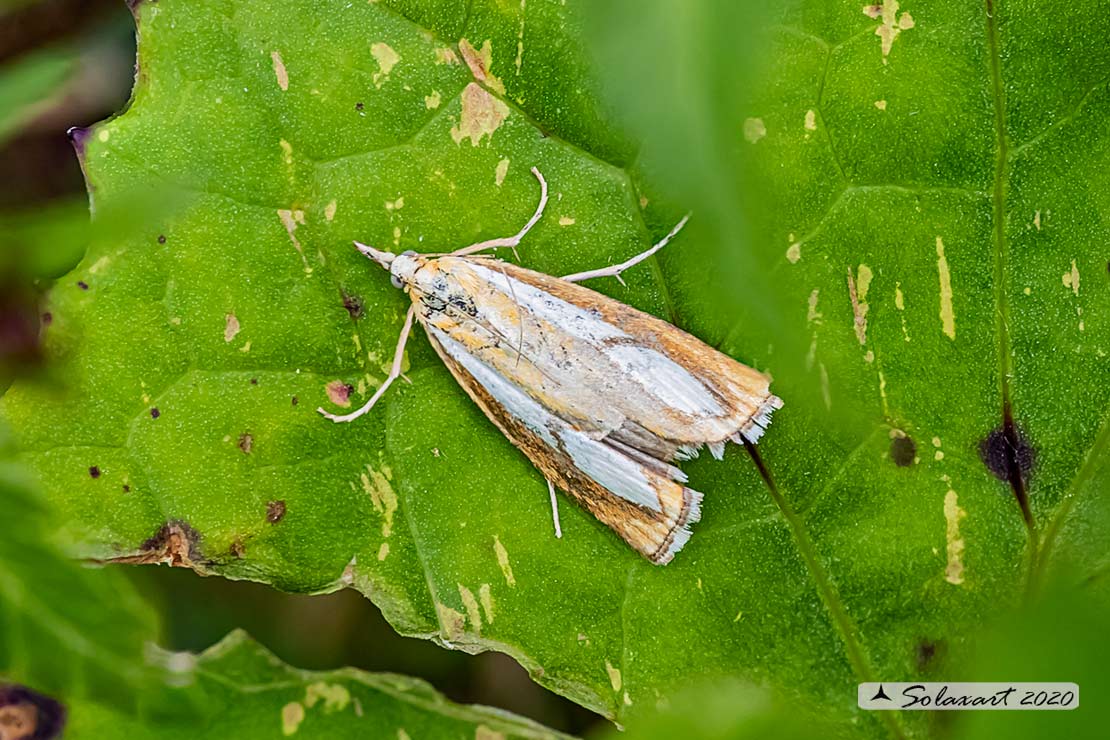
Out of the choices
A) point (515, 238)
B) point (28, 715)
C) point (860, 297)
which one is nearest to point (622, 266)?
point (515, 238)

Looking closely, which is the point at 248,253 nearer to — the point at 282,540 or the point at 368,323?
the point at 368,323

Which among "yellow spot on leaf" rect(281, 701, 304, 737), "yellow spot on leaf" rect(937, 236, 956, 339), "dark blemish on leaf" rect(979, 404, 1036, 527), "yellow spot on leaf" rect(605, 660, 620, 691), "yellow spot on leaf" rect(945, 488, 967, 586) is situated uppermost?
"yellow spot on leaf" rect(937, 236, 956, 339)

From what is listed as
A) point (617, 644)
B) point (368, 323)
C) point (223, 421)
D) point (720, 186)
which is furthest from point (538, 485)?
point (720, 186)

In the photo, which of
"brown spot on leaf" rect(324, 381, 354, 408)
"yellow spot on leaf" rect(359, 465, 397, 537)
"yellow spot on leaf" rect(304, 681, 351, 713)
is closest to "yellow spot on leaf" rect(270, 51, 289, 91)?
"brown spot on leaf" rect(324, 381, 354, 408)

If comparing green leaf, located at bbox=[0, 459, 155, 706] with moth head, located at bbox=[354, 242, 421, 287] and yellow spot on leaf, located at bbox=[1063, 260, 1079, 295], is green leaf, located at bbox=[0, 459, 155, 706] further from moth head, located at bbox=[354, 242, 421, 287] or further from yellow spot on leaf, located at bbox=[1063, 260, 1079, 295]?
yellow spot on leaf, located at bbox=[1063, 260, 1079, 295]

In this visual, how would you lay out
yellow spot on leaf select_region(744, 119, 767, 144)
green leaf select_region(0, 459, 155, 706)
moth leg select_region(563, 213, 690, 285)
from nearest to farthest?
green leaf select_region(0, 459, 155, 706) < yellow spot on leaf select_region(744, 119, 767, 144) < moth leg select_region(563, 213, 690, 285)

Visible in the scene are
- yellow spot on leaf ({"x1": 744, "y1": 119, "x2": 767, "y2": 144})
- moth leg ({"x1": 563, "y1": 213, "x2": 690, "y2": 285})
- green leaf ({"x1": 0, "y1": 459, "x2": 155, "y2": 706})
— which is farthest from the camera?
moth leg ({"x1": 563, "y1": 213, "x2": 690, "y2": 285})

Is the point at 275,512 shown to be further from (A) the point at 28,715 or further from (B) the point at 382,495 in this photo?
(A) the point at 28,715

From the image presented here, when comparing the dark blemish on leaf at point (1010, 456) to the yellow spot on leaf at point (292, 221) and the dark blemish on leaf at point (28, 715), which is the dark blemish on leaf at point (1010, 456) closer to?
the yellow spot on leaf at point (292, 221)
